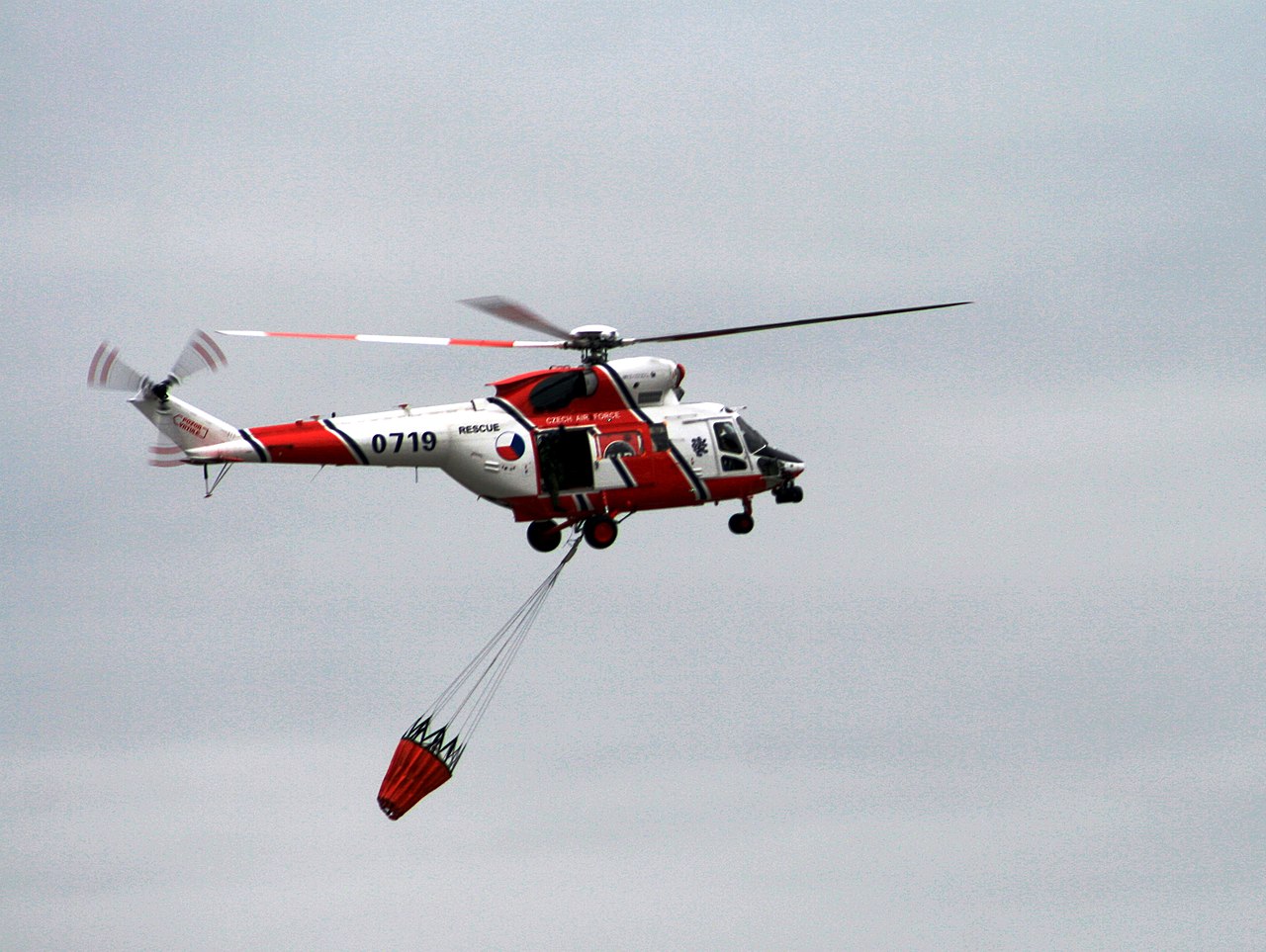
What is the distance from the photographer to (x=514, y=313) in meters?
62.0

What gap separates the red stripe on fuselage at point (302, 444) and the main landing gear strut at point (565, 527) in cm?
481

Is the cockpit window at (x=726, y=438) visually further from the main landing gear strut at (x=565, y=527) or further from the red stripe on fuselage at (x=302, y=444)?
the red stripe on fuselage at (x=302, y=444)

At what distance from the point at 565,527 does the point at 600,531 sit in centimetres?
98

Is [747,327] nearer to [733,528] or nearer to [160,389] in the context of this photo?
[733,528]

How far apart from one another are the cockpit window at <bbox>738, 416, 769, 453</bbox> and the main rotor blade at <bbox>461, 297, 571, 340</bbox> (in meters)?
5.19

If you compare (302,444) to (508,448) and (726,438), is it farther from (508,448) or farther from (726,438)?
(726,438)

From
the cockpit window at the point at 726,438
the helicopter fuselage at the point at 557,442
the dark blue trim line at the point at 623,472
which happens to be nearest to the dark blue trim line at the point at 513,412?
the helicopter fuselage at the point at 557,442

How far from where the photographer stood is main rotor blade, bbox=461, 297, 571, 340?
2360 inches

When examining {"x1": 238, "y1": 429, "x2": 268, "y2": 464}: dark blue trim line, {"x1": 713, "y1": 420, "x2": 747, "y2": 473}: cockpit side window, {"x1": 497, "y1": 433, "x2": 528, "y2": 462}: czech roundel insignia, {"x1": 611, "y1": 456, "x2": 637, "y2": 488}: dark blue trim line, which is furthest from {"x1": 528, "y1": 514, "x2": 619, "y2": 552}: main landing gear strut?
{"x1": 238, "y1": 429, "x2": 268, "y2": 464}: dark blue trim line

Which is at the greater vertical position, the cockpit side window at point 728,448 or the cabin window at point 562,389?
the cabin window at point 562,389

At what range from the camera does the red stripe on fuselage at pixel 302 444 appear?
213 feet

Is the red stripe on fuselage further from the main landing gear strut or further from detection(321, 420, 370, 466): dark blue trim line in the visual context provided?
the main landing gear strut

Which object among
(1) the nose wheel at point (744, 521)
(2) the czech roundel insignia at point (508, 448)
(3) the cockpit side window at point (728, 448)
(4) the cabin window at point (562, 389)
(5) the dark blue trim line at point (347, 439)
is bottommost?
(1) the nose wheel at point (744, 521)

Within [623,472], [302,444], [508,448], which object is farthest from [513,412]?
[302,444]
